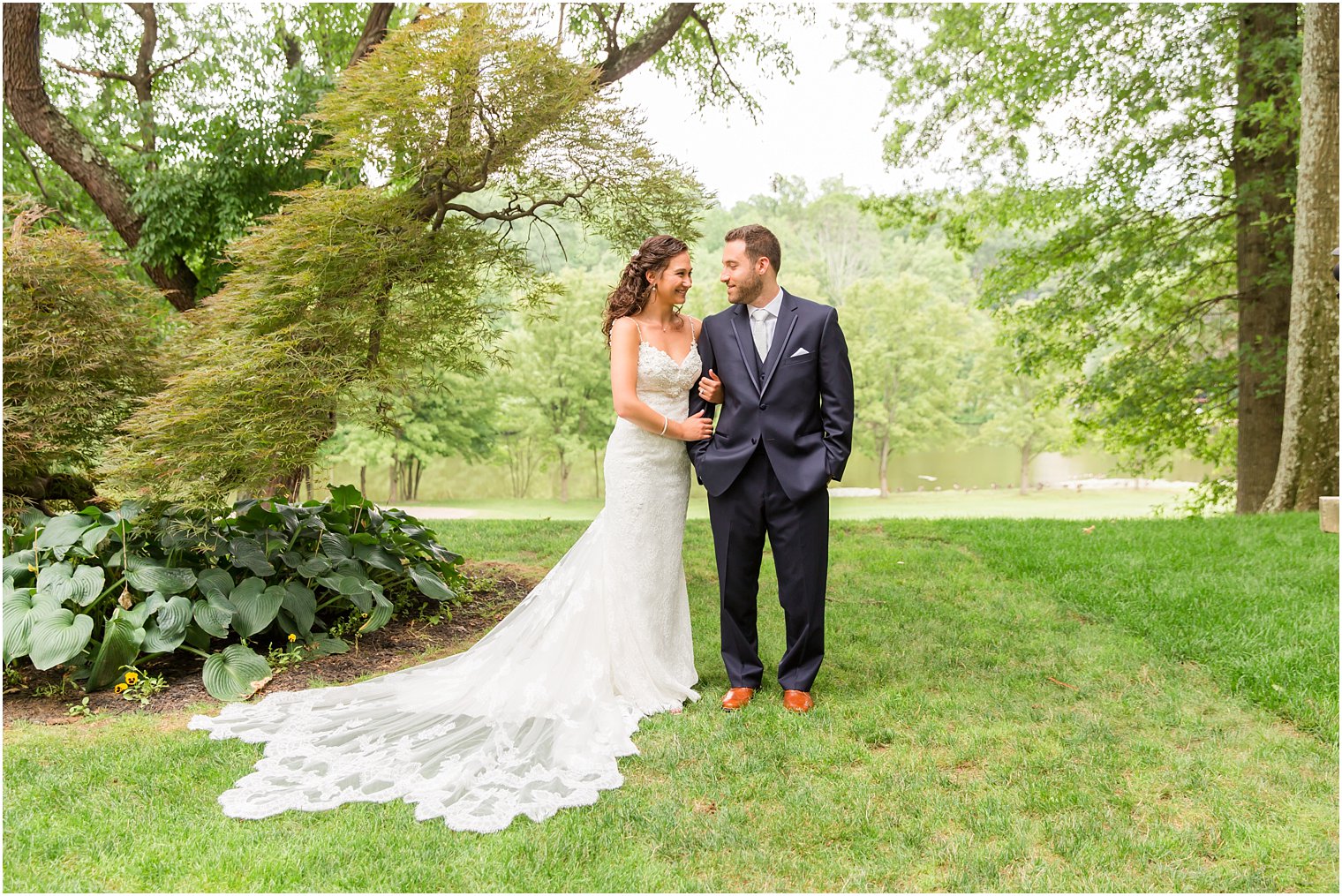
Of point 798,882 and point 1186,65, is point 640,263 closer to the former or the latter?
point 798,882

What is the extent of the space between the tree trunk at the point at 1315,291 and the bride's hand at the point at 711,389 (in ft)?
24.7

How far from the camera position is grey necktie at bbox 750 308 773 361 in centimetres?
410

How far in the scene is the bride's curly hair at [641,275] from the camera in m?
4.17

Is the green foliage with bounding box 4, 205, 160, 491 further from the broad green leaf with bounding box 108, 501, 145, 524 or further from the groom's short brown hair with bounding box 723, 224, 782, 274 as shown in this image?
the groom's short brown hair with bounding box 723, 224, 782, 274

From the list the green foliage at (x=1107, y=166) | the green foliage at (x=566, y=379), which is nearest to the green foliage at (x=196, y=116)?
the green foliage at (x=1107, y=166)

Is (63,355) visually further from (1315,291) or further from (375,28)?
(1315,291)

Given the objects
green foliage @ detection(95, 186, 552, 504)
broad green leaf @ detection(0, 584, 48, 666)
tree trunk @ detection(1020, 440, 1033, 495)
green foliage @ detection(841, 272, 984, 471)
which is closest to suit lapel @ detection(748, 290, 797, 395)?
green foliage @ detection(95, 186, 552, 504)

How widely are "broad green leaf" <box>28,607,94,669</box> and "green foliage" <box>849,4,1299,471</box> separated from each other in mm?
11097

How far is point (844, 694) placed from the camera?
429 centimetres

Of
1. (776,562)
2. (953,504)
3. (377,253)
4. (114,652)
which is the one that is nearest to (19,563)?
(114,652)

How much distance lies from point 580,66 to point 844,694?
3.99 m

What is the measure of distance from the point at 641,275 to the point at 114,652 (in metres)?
3.19

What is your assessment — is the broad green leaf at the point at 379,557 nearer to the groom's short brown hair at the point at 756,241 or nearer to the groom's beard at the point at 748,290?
the groom's beard at the point at 748,290

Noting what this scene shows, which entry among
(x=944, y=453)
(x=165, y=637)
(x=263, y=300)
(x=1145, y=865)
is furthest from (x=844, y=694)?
(x=944, y=453)
